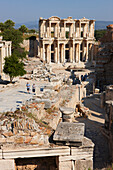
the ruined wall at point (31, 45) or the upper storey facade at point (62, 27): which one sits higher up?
the upper storey facade at point (62, 27)

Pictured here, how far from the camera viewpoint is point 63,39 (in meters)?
48.2

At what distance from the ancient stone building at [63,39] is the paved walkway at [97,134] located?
2996cm

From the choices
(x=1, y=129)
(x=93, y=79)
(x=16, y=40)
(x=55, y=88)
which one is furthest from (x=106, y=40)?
(x=1, y=129)

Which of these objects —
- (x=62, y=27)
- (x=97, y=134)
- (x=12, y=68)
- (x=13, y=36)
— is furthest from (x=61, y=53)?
(x=97, y=134)

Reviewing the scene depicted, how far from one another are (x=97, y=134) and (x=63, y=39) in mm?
38228

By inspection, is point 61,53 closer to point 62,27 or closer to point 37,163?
point 62,27

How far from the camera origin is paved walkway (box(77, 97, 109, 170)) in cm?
929

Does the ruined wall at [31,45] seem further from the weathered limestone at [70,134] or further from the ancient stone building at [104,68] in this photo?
the weathered limestone at [70,134]

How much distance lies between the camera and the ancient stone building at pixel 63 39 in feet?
156

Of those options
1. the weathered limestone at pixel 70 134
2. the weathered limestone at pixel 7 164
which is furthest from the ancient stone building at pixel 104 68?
the weathered limestone at pixel 7 164

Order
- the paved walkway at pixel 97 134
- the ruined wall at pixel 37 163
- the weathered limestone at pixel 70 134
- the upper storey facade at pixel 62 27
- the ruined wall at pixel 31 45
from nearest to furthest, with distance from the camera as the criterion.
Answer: the weathered limestone at pixel 70 134
the ruined wall at pixel 37 163
the paved walkway at pixel 97 134
the upper storey facade at pixel 62 27
the ruined wall at pixel 31 45

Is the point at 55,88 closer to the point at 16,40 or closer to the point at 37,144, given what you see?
the point at 37,144

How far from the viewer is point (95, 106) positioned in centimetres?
1894

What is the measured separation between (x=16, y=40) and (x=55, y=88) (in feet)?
86.4
